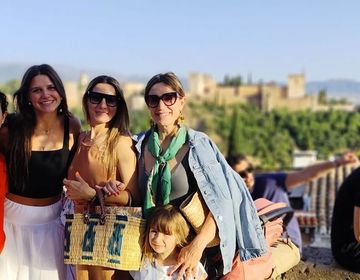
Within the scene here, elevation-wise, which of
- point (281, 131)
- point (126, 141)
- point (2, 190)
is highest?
point (126, 141)

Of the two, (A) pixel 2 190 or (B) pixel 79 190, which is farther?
(A) pixel 2 190

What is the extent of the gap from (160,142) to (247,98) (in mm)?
74577

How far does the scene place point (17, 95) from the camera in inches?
116

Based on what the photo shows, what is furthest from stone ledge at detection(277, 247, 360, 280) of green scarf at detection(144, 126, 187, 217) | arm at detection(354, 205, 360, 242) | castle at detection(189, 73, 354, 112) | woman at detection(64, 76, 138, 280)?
castle at detection(189, 73, 354, 112)

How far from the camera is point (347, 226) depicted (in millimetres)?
3320

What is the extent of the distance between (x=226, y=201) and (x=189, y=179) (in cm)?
20

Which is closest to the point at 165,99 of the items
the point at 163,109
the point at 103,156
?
the point at 163,109

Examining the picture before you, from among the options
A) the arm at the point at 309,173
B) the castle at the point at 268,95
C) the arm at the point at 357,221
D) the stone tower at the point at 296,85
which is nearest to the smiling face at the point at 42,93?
the arm at the point at 357,221

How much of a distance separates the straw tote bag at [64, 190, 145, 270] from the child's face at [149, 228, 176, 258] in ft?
0.17

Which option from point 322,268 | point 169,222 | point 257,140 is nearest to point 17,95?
point 169,222

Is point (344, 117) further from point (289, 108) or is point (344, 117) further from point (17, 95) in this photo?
point (17, 95)

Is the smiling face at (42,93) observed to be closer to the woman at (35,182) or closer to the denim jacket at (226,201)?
the woman at (35,182)

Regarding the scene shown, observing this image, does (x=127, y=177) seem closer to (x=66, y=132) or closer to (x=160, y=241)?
(x=160, y=241)

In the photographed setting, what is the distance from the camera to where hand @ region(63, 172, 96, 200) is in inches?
104
